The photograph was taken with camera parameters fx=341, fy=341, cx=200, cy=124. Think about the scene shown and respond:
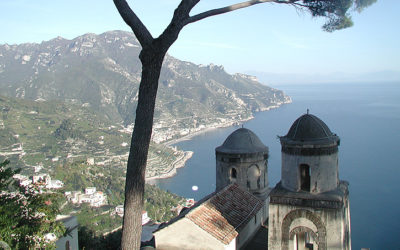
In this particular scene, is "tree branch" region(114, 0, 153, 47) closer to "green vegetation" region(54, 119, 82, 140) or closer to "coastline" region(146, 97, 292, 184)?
"coastline" region(146, 97, 292, 184)

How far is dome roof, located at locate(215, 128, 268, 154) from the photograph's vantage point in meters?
12.1

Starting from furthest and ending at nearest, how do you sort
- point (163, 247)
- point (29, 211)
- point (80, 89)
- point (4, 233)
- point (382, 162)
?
1. point (80, 89)
2. point (382, 162)
3. point (163, 247)
4. point (29, 211)
5. point (4, 233)

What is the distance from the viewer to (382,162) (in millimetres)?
54906

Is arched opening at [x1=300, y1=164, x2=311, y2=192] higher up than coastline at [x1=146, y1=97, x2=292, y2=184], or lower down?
higher up

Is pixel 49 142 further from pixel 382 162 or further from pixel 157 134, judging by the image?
pixel 382 162

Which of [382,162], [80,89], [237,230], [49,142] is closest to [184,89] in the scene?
[80,89]

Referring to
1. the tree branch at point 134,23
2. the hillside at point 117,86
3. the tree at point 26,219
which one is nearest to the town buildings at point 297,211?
the tree at point 26,219

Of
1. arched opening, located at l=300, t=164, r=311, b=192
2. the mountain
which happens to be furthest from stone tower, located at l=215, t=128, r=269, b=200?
the mountain

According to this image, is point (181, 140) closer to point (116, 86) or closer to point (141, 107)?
point (116, 86)

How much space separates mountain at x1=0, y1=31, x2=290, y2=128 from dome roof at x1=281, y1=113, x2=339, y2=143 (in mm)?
107458

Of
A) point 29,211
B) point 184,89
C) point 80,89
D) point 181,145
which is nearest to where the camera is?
point 29,211

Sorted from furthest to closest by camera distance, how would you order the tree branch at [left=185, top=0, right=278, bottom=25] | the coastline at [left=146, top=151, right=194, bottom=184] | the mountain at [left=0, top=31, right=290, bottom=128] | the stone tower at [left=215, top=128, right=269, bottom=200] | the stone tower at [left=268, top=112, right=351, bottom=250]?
1. the mountain at [left=0, top=31, right=290, bottom=128]
2. the coastline at [left=146, top=151, right=194, bottom=184]
3. the stone tower at [left=215, top=128, right=269, bottom=200]
4. the stone tower at [left=268, top=112, right=351, bottom=250]
5. the tree branch at [left=185, top=0, right=278, bottom=25]

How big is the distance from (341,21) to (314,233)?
4448mm

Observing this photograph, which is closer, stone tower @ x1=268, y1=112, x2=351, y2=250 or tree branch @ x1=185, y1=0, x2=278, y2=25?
tree branch @ x1=185, y1=0, x2=278, y2=25
